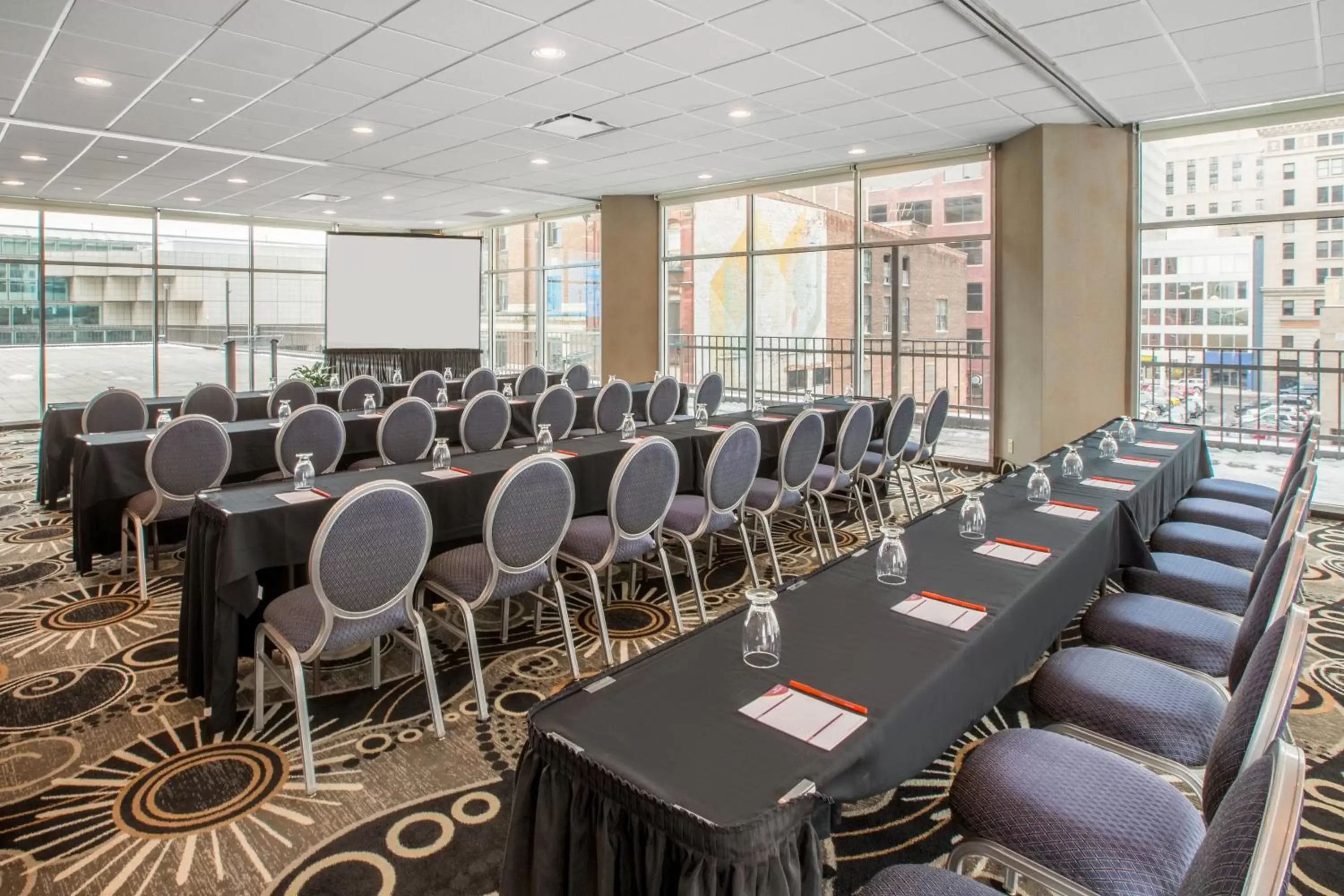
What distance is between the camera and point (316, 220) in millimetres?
14086

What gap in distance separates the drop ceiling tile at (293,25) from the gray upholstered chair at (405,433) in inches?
96.1

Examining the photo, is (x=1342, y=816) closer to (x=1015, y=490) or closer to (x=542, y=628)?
(x=1015, y=490)

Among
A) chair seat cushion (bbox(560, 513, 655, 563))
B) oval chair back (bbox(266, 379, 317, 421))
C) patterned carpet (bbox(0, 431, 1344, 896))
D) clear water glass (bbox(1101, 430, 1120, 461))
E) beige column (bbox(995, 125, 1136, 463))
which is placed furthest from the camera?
oval chair back (bbox(266, 379, 317, 421))

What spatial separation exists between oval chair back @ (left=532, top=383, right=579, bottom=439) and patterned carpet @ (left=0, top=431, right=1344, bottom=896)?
9.64ft

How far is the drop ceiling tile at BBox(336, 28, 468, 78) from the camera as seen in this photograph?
512 cm

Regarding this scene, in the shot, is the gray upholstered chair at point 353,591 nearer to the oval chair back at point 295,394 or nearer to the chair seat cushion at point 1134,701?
the chair seat cushion at point 1134,701

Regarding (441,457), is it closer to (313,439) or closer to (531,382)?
(313,439)

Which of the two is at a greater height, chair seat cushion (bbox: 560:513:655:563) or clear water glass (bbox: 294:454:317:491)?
clear water glass (bbox: 294:454:317:491)

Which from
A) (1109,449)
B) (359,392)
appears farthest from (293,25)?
(1109,449)

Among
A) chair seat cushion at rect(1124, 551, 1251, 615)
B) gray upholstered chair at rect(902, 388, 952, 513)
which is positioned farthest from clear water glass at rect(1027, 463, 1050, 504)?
gray upholstered chair at rect(902, 388, 952, 513)

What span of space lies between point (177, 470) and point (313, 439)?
1022 mm

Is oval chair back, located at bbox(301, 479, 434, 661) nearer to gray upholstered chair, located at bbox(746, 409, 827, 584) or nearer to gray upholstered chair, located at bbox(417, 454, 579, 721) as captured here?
gray upholstered chair, located at bbox(417, 454, 579, 721)

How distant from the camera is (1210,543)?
3611 mm

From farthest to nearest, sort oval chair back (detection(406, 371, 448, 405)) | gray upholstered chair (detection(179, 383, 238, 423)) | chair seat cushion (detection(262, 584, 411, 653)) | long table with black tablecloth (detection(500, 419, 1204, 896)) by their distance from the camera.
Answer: oval chair back (detection(406, 371, 448, 405)), gray upholstered chair (detection(179, 383, 238, 423)), chair seat cushion (detection(262, 584, 411, 653)), long table with black tablecloth (detection(500, 419, 1204, 896))
